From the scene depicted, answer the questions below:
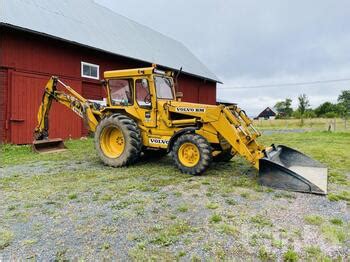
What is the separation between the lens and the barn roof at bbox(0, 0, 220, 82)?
36.4 ft

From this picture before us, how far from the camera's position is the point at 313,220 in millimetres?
3816

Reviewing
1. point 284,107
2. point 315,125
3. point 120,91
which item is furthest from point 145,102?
point 284,107

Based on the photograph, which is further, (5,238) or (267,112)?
(267,112)

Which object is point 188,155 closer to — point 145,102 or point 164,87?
point 145,102

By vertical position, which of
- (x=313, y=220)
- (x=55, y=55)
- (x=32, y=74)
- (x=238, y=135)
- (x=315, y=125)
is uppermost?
(x=55, y=55)

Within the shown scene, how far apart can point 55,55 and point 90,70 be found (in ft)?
6.36

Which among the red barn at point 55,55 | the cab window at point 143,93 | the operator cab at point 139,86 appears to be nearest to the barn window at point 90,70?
the red barn at point 55,55

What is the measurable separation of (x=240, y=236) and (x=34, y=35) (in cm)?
1076

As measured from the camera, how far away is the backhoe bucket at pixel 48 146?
29.9 ft

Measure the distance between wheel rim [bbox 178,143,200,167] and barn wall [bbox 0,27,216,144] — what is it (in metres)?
7.27

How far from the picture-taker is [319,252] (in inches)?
118

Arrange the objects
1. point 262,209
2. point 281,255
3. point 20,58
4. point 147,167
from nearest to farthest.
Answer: point 281,255 < point 262,209 < point 147,167 < point 20,58

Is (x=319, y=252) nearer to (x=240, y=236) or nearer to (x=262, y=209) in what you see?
(x=240, y=236)

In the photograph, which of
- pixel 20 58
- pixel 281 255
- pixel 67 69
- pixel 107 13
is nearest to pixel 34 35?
Answer: pixel 20 58
